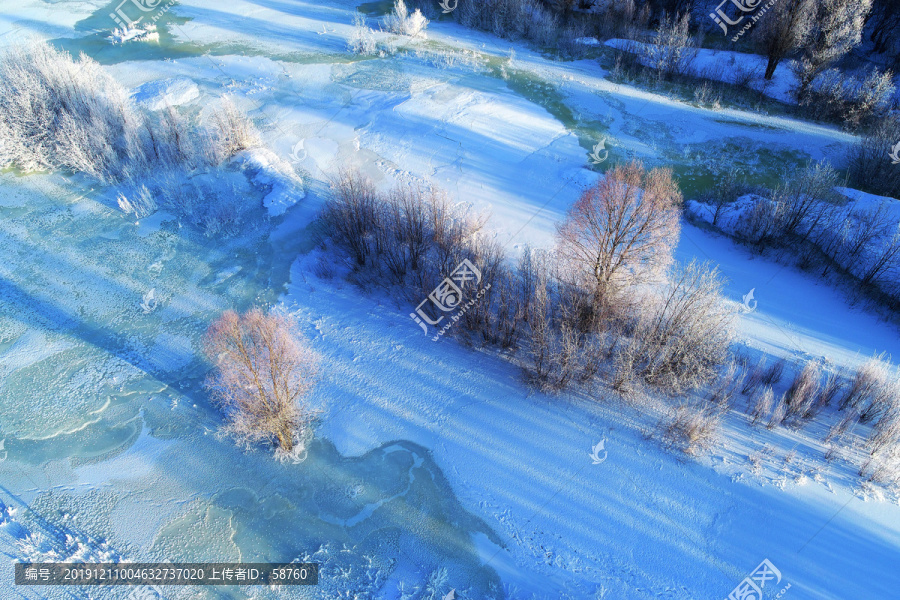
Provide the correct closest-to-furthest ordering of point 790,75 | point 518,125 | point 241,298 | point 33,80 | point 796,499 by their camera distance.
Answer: point 796,499, point 241,298, point 33,80, point 518,125, point 790,75

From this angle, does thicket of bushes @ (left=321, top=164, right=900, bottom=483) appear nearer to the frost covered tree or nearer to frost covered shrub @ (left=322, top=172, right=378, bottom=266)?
frost covered shrub @ (left=322, top=172, right=378, bottom=266)

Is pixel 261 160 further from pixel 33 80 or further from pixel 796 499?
pixel 796 499

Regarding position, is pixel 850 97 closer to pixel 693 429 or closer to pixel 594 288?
pixel 594 288

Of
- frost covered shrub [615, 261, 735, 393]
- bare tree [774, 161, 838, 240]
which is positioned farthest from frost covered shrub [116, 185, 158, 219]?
bare tree [774, 161, 838, 240]

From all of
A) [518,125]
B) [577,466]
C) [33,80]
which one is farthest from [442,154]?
[33,80]

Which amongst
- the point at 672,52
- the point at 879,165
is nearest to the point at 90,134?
the point at 672,52

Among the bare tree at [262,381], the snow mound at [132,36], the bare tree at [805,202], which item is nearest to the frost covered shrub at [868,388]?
the bare tree at [805,202]

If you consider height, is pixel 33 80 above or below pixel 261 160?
above
